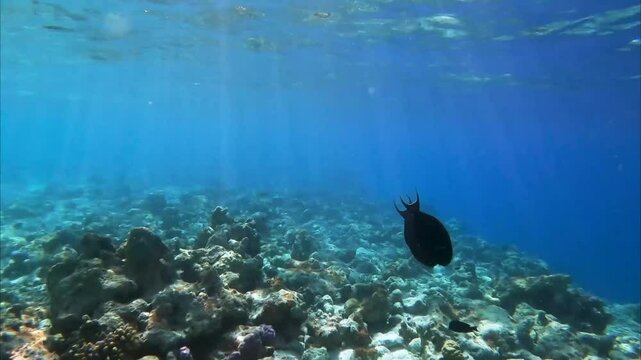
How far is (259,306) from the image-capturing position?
23.3 ft

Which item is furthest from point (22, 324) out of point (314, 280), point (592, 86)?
point (592, 86)

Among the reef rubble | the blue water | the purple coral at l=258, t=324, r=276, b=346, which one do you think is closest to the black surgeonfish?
the reef rubble

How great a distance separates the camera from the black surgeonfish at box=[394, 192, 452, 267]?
9.85 feet

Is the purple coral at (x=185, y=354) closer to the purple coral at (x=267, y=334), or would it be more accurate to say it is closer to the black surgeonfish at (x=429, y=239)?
the purple coral at (x=267, y=334)

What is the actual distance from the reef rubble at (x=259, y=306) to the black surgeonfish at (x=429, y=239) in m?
3.92

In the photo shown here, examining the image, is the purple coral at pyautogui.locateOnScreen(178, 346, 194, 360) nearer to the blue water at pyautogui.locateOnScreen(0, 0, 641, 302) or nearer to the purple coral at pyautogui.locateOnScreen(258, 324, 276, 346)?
the purple coral at pyautogui.locateOnScreen(258, 324, 276, 346)

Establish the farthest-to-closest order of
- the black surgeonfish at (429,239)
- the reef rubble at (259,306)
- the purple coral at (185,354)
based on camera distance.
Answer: the reef rubble at (259,306) → the purple coral at (185,354) → the black surgeonfish at (429,239)

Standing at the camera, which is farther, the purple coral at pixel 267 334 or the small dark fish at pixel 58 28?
the small dark fish at pixel 58 28

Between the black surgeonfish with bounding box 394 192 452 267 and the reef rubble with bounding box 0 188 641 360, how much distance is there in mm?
3919

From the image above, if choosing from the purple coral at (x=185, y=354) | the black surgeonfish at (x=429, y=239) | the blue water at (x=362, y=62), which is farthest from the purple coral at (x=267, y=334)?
the blue water at (x=362, y=62)

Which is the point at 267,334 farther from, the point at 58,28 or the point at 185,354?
the point at 58,28

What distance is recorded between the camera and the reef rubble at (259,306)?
239 inches

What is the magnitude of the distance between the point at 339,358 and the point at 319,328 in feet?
2.04

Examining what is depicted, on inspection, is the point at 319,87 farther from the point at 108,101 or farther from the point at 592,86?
the point at 108,101
